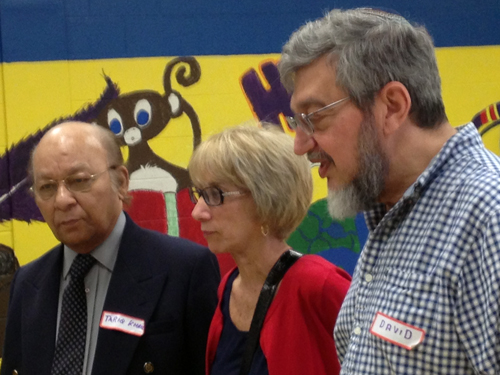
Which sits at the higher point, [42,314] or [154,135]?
[154,135]

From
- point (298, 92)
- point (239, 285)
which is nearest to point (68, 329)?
point (239, 285)

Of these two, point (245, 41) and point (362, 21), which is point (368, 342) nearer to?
point (362, 21)

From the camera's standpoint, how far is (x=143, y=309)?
1.87 meters

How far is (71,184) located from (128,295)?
1.23ft

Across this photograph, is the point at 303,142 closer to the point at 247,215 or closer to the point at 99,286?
the point at 247,215

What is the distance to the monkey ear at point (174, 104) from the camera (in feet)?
11.2

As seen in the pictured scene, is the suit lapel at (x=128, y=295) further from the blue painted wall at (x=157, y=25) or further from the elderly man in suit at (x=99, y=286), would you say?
the blue painted wall at (x=157, y=25)

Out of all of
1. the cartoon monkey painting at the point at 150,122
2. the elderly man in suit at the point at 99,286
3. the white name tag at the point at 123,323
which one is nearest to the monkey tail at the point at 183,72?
the cartoon monkey painting at the point at 150,122

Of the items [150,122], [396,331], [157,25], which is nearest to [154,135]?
[150,122]

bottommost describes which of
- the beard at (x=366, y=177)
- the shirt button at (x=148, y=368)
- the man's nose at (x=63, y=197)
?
the shirt button at (x=148, y=368)

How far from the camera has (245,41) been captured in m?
3.48

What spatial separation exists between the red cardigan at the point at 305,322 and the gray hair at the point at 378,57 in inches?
22.6

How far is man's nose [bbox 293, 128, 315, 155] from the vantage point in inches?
50.7

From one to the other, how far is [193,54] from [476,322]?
270 cm
